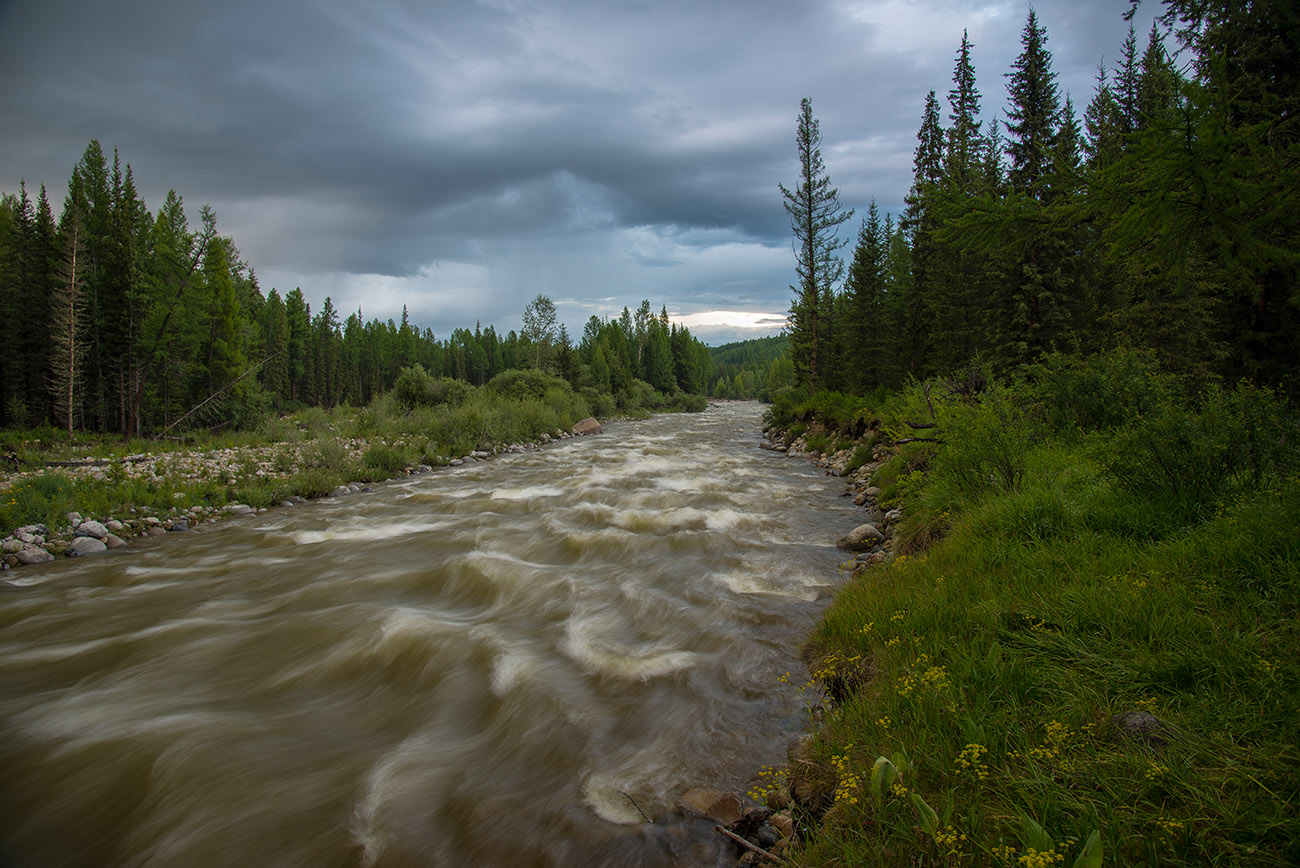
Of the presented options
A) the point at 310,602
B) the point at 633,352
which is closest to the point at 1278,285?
the point at 310,602

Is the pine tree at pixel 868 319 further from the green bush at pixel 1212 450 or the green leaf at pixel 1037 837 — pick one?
the green leaf at pixel 1037 837

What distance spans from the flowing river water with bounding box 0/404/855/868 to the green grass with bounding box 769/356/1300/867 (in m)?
0.84

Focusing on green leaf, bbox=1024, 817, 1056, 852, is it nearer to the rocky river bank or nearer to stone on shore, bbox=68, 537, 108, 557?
the rocky river bank

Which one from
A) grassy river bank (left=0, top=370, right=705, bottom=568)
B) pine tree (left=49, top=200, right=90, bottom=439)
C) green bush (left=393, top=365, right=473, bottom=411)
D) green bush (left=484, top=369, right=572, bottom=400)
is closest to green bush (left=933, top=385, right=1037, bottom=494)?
grassy river bank (left=0, top=370, right=705, bottom=568)

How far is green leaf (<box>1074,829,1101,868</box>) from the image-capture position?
1546mm

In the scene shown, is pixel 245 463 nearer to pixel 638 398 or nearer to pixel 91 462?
pixel 91 462

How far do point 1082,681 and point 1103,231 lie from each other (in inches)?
169

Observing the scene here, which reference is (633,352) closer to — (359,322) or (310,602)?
(359,322)

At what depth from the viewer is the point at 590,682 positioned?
451 cm

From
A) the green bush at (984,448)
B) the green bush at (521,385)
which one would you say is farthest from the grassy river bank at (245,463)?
the green bush at (984,448)

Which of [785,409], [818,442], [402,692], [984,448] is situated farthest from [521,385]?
[402,692]

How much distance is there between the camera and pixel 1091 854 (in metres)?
1.58

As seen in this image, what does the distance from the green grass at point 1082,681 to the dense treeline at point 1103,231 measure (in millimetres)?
1827

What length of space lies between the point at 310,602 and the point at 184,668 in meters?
1.46
